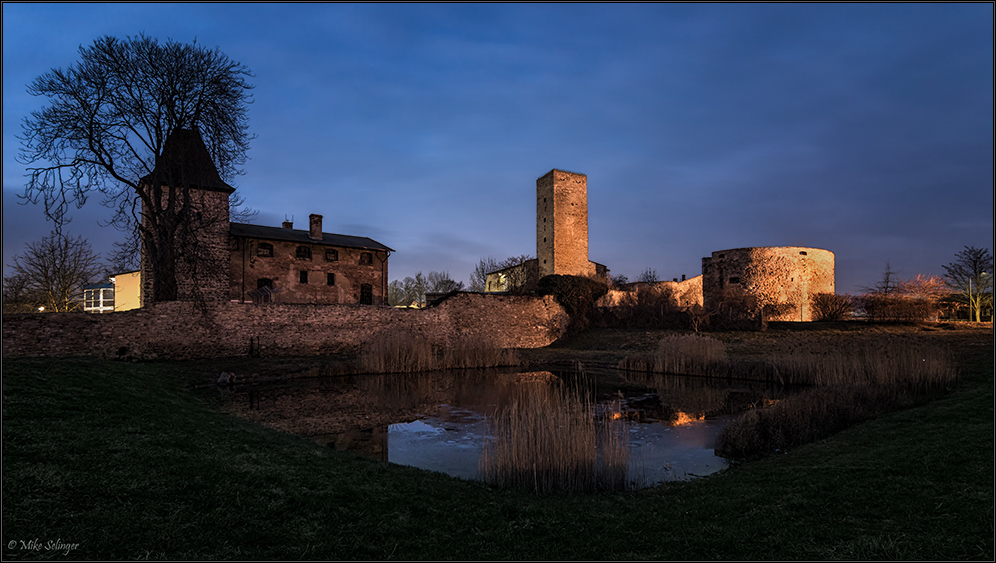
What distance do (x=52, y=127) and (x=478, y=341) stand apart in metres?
15.6

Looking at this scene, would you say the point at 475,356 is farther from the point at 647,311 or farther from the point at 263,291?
the point at 263,291

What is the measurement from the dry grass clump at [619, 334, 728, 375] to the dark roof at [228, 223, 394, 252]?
60.7 ft

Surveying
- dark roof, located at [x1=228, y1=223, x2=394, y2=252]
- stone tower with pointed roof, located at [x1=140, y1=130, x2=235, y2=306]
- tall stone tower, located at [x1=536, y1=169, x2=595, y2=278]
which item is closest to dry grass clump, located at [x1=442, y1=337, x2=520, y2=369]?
stone tower with pointed roof, located at [x1=140, y1=130, x2=235, y2=306]

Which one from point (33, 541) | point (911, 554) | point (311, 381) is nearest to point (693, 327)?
point (311, 381)

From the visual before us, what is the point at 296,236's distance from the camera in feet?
87.7

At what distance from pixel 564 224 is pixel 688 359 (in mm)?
16719

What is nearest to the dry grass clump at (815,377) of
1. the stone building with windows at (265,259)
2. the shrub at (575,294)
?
the shrub at (575,294)

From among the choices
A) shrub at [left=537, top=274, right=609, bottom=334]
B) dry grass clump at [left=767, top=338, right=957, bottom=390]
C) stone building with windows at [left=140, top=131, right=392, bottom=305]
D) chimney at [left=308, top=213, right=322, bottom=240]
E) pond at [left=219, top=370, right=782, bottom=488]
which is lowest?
pond at [left=219, top=370, right=782, bottom=488]

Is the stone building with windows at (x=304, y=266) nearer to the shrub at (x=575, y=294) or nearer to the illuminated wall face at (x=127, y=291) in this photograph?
the shrub at (x=575, y=294)

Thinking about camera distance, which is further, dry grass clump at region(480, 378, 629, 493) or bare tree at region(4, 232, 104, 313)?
bare tree at region(4, 232, 104, 313)

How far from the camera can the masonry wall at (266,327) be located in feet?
45.3

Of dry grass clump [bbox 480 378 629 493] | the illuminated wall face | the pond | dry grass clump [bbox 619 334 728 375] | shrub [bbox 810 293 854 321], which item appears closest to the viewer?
dry grass clump [bbox 480 378 629 493]

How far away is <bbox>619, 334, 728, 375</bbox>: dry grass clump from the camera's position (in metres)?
15.0

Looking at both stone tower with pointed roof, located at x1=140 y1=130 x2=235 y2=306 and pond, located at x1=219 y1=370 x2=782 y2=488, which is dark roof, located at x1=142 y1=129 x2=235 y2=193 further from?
pond, located at x1=219 y1=370 x2=782 y2=488
